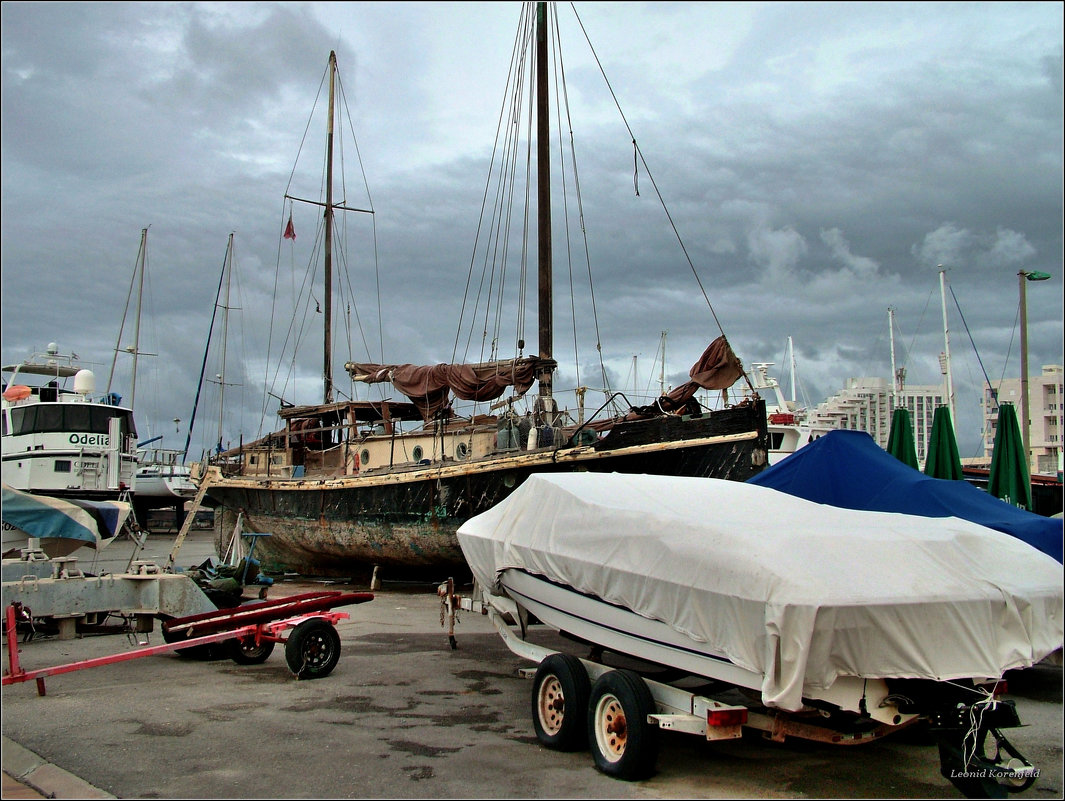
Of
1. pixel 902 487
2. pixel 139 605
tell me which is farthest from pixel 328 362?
pixel 902 487

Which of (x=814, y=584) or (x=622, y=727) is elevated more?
(x=814, y=584)

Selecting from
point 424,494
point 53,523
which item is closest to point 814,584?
point 53,523

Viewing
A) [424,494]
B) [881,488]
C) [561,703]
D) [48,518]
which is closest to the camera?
[561,703]

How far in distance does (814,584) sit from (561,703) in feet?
8.20

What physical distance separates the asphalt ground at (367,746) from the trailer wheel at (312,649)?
220mm

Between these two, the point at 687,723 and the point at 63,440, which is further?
the point at 63,440

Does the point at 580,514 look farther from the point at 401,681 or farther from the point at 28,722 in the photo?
the point at 28,722

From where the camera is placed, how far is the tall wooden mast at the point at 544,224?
18641 mm

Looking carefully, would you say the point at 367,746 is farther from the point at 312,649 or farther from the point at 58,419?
the point at 58,419

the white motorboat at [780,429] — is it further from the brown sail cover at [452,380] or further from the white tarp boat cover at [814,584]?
the white tarp boat cover at [814,584]

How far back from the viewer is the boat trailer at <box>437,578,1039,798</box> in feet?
17.2

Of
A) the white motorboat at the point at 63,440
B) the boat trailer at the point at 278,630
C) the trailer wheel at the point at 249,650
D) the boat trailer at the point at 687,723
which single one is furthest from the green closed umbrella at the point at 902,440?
the white motorboat at the point at 63,440

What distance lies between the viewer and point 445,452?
62.8ft

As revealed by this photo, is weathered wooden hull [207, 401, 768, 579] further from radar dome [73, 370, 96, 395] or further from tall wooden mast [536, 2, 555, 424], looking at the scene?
radar dome [73, 370, 96, 395]
